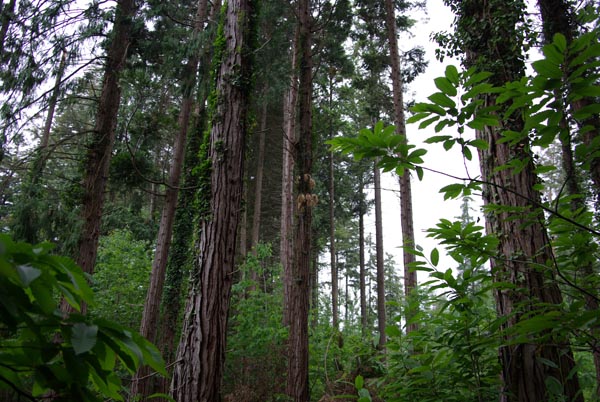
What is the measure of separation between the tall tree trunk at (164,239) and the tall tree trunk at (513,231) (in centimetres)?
594

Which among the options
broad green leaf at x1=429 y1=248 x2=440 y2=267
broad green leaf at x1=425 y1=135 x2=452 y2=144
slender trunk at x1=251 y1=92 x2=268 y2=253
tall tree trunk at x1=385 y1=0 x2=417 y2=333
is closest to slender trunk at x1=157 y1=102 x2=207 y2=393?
tall tree trunk at x1=385 y1=0 x2=417 y2=333

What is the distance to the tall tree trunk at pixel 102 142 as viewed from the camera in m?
6.75

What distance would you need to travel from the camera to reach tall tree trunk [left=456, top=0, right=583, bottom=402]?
6.43 feet

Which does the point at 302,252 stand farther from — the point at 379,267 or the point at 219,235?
the point at 379,267

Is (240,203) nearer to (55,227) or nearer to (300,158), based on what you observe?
(300,158)

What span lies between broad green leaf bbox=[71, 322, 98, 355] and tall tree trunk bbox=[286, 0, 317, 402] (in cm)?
593

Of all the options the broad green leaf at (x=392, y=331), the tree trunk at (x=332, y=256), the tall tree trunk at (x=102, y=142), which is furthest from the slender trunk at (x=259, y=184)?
the broad green leaf at (x=392, y=331)

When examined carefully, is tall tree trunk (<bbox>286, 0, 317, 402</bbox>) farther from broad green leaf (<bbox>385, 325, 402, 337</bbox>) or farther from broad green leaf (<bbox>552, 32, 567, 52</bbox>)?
broad green leaf (<bbox>552, 32, 567, 52</bbox>)

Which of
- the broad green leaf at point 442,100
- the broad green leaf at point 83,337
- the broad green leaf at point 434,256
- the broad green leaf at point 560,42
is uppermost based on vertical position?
the broad green leaf at point 442,100

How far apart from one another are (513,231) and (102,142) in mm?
7295

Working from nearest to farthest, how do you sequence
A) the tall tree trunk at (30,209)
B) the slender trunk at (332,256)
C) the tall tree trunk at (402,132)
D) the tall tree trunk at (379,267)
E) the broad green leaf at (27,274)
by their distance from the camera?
the broad green leaf at (27,274), the tall tree trunk at (30,209), the tall tree trunk at (402,132), the tall tree trunk at (379,267), the slender trunk at (332,256)

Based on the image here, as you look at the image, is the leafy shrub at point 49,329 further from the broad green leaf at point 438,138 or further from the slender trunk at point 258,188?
the slender trunk at point 258,188

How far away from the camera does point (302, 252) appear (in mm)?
6625

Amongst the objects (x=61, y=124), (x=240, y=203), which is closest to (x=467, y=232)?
(x=240, y=203)
